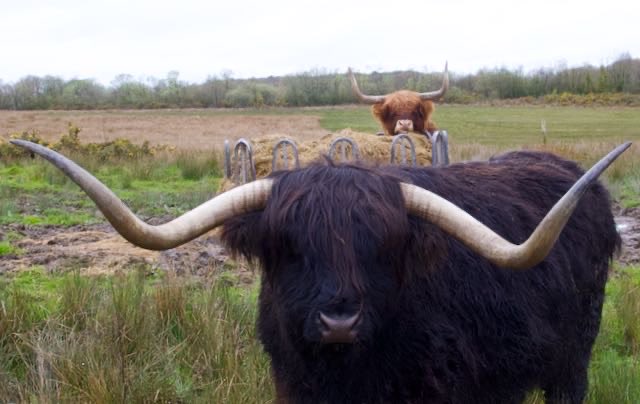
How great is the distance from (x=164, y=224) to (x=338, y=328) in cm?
78

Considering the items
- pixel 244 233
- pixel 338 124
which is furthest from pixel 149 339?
pixel 338 124

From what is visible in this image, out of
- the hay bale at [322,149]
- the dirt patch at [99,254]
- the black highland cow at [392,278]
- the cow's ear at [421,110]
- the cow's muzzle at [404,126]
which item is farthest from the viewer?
the cow's ear at [421,110]

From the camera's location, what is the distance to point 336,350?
118 inches

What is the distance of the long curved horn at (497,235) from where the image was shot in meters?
2.70

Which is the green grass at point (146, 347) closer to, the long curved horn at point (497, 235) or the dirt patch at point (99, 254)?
the dirt patch at point (99, 254)

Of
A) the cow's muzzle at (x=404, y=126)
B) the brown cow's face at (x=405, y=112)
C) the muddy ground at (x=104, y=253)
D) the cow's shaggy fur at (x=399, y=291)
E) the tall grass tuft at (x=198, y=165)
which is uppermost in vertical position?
the brown cow's face at (x=405, y=112)

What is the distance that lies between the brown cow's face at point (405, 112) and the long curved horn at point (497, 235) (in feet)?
26.5

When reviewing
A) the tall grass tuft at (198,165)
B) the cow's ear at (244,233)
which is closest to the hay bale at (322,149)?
the cow's ear at (244,233)

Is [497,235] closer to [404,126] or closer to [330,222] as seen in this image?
[330,222]

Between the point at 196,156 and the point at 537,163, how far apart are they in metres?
13.7

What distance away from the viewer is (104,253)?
798 cm

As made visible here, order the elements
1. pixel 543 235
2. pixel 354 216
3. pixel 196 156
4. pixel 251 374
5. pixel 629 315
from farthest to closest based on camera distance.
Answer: pixel 196 156 → pixel 629 315 → pixel 251 374 → pixel 354 216 → pixel 543 235

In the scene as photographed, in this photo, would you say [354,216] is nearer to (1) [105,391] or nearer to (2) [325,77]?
(1) [105,391]

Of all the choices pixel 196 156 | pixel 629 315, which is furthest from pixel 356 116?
pixel 629 315
